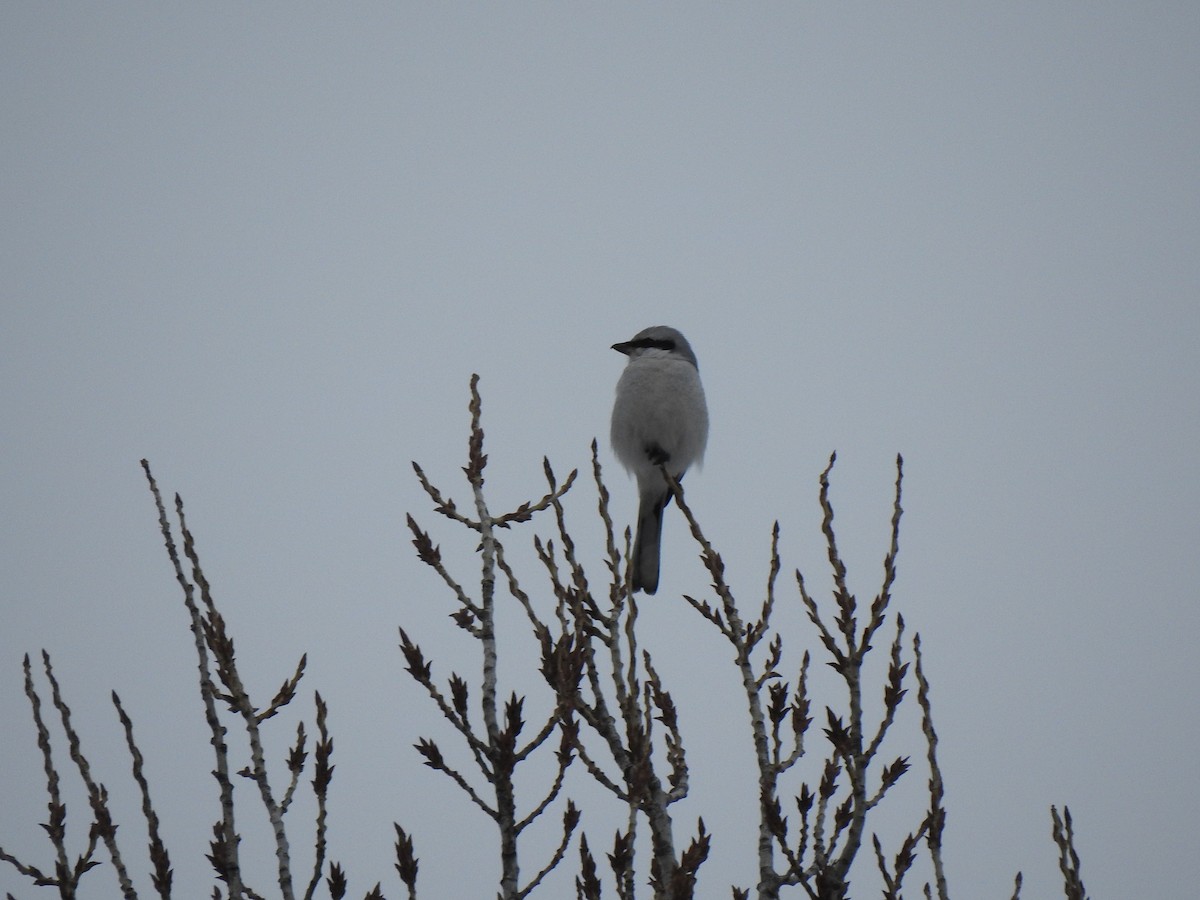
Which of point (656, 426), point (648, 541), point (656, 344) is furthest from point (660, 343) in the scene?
point (648, 541)

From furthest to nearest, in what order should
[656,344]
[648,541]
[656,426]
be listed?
[656,344], [656,426], [648,541]

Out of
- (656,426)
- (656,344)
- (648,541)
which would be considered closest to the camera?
(648,541)

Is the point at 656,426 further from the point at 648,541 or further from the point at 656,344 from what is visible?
the point at 656,344

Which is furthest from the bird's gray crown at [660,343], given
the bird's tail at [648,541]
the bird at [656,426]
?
the bird's tail at [648,541]

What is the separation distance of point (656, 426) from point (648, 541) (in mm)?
800

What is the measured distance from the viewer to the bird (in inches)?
242

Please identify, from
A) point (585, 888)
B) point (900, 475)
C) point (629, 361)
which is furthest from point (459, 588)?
point (629, 361)

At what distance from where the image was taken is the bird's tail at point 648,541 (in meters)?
5.41

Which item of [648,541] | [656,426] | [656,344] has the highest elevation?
[656,344]

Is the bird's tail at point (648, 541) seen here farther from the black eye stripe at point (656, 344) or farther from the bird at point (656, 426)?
the black eye stripe at point (656, 344)

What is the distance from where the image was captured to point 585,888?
216cm

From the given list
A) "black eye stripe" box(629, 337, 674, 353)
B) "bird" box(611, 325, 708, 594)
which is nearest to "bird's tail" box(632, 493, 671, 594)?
"bird" box(611, 325, 708, 594)

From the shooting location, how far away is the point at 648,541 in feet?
19.3

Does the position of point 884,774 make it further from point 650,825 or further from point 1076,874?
point 650,825
